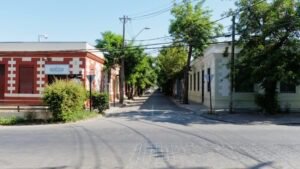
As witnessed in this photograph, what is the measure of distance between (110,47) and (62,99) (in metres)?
23.5

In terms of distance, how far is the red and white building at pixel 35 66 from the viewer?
120 feet

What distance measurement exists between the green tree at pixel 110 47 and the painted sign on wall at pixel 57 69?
8.28 m

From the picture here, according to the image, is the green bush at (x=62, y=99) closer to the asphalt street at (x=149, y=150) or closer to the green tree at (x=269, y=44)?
the asphalt street at (x=149, y=150)

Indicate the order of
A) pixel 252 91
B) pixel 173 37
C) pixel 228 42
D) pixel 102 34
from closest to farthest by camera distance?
pixel 228 42 < pixel 252 91 < pixel 173 37 < pixel 102 34

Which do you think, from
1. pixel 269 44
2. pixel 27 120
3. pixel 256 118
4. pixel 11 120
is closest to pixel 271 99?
pixel 256 118

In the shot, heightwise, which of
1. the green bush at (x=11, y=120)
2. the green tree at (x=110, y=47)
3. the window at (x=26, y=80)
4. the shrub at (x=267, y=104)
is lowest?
the green bush at (x=11, y=120)

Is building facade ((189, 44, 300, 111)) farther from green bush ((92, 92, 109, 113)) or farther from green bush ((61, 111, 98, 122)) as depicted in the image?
green bush ((61, 111, 98, 122))

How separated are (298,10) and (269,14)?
1809 millimetres

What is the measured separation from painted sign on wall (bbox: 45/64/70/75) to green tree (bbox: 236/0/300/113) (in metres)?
14.4

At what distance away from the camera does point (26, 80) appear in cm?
3750

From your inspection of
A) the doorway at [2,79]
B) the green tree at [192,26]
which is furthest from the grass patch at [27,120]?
the green tree at [192,26]

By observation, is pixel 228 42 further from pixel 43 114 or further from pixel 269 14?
pixel 43 114

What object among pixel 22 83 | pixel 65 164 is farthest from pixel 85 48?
pixel 65 164

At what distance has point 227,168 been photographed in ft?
32.0
